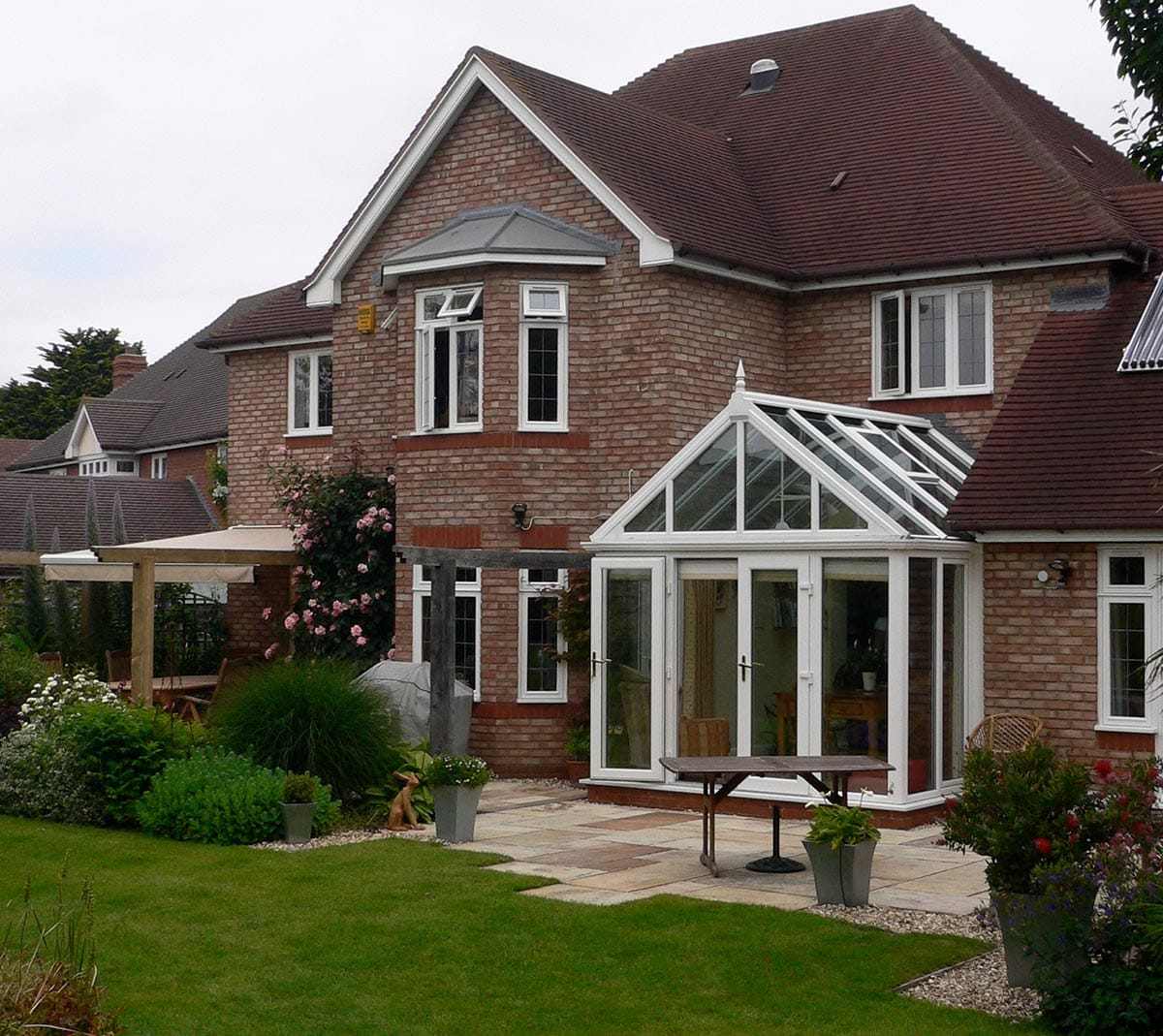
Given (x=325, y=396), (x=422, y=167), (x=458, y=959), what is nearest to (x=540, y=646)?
(x=422, y=167)

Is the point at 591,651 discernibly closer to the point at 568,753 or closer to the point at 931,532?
the point at 568,753

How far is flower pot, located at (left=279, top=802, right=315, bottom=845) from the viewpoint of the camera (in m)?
13.3

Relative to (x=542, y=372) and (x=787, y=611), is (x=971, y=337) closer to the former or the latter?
(x=542, y=372)

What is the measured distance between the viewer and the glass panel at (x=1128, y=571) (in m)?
14.9

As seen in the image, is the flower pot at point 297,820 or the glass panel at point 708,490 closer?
the flower pot at point 297,820

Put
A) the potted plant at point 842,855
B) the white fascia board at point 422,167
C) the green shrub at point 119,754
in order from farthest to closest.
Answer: the white fascia board at point 422,167 < the green shrub at point 119,754 < the potted plant at point 842,855

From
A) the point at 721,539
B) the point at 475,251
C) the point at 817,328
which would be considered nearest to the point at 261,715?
the point at 721,539

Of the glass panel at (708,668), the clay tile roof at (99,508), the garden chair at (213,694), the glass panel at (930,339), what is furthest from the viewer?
the clay tile roof at (99,508)

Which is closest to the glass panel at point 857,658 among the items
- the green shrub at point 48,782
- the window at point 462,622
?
the window at point 462,622

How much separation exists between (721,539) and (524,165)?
622cm

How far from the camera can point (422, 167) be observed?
19.9m

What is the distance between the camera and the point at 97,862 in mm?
12523

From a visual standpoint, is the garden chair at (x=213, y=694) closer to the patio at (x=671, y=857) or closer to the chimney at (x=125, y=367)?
the patio at (x=671, y=857)

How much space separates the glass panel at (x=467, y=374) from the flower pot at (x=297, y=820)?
6.35 meters
